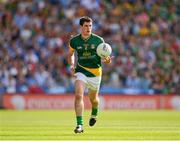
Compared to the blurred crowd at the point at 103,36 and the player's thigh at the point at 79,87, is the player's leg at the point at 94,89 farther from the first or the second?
the blurred crowd at the point at 103,36

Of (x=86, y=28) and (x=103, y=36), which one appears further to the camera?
(x=103, y=36)

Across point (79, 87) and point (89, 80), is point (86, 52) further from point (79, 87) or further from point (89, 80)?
point (79, 87)

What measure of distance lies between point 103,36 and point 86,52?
20.5 meters

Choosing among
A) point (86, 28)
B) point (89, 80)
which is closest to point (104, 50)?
point (86, 28)

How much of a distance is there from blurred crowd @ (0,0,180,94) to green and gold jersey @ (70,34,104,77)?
1748 centimetres

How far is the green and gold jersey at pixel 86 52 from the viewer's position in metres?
17.6

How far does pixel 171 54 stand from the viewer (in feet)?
122

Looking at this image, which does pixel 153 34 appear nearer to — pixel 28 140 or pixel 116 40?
pixel 116 40

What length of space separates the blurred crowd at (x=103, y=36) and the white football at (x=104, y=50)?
17744 mm

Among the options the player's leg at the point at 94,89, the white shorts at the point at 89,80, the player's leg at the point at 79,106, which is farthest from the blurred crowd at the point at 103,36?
the player's leg at the point at 79,106

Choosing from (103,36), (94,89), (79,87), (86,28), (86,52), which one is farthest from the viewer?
(103,36)

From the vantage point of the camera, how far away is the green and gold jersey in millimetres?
17625

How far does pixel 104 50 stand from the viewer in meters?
17.4

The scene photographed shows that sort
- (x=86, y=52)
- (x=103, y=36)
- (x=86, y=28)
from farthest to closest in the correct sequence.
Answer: (x=103, y=36), (x=86, y=52), (x=86, y=28)
